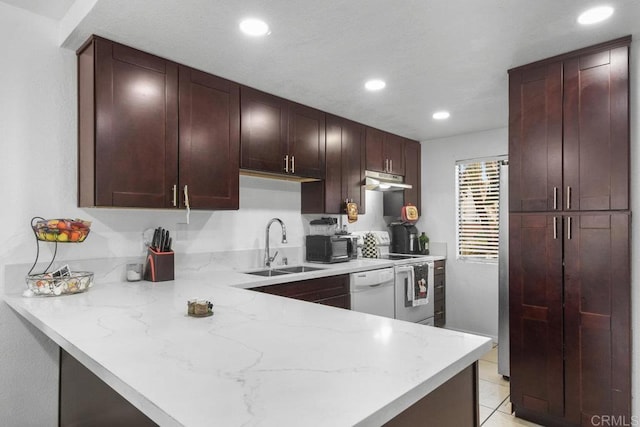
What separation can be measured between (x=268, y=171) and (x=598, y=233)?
2251mm

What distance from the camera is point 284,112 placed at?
3.20m

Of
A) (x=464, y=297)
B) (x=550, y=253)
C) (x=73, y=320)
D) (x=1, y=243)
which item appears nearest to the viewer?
(x=73, y=320)

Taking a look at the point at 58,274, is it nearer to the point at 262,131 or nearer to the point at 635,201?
the point at 262,131

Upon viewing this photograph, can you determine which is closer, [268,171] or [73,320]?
[73,320]

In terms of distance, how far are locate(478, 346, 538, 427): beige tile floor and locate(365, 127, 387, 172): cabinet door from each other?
84.9 inches

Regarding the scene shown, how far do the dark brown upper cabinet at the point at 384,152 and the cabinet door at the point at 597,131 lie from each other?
2006 millimetres

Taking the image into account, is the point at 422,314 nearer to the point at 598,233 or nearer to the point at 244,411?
the point at 598,233

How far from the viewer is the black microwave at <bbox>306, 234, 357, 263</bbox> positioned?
140 inches

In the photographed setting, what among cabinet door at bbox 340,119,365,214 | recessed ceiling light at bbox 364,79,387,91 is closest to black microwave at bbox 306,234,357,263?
cabinet door at bbox 340,119,365,214

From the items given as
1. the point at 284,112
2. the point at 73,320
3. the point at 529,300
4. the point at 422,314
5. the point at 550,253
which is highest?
the point at 284,112

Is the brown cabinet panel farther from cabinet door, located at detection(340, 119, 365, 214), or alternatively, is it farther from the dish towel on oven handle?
the dish towel on oven handle

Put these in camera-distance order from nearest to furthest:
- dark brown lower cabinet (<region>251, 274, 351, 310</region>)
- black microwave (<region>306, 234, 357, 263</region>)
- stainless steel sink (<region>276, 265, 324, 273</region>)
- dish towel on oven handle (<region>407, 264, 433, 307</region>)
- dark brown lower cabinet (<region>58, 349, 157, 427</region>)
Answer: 1. dark brown lower cabinet (<region>58, 349, 157, 427</region>)
2. dark brown lower cabinet (<region>251, 274, 351, 310</region>)
3. stainless steel sink (<region>276, 265, 324, 273</region>)
4. black microwave (<region>306, 234, 357, 263</region>)
5. dish towel on oven handle (<region>407, 264, 433, 307</region>)

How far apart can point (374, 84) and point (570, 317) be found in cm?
203

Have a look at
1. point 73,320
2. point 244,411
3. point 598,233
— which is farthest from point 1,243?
point 598,233
